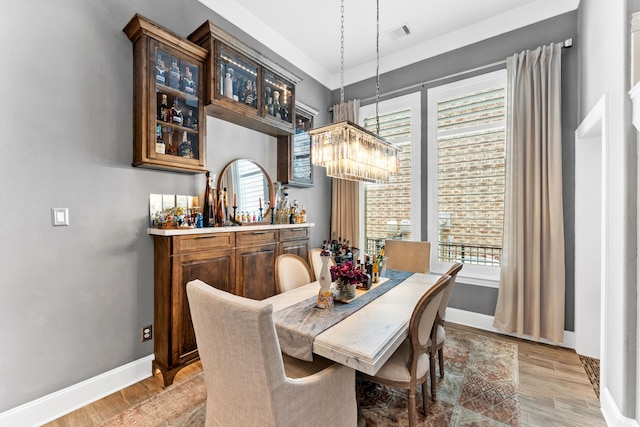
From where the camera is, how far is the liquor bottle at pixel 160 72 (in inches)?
85.2

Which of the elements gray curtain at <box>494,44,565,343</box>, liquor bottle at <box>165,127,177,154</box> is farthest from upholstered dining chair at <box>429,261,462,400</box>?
liquor bottle at <box>165,127,177,154</box>

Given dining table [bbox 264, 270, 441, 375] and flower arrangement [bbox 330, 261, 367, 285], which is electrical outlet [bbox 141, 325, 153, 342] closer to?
dining table [bbox 264, 270, 441, 375]

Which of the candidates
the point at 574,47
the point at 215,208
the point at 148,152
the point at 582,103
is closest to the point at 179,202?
the point at 215,208

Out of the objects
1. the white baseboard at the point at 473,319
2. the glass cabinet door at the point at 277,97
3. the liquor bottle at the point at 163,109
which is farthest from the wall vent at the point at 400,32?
the white baseboard at the point at 473,319

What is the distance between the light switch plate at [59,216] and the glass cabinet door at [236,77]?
4.70 ft

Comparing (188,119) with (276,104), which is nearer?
(188,119)

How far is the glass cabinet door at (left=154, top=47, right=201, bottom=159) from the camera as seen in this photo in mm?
2195

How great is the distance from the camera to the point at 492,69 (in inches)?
124

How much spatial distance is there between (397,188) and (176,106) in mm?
2744

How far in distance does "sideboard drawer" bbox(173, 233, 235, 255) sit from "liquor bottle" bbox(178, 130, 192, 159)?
695mm

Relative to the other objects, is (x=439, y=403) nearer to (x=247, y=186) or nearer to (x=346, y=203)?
(x=247, y=186)

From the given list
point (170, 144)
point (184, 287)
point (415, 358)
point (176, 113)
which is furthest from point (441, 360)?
point (176, 113)

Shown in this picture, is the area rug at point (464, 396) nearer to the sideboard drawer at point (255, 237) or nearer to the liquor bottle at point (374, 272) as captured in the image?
the liquor bottle at point (374, 272)

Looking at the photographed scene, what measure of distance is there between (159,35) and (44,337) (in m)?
2.24
